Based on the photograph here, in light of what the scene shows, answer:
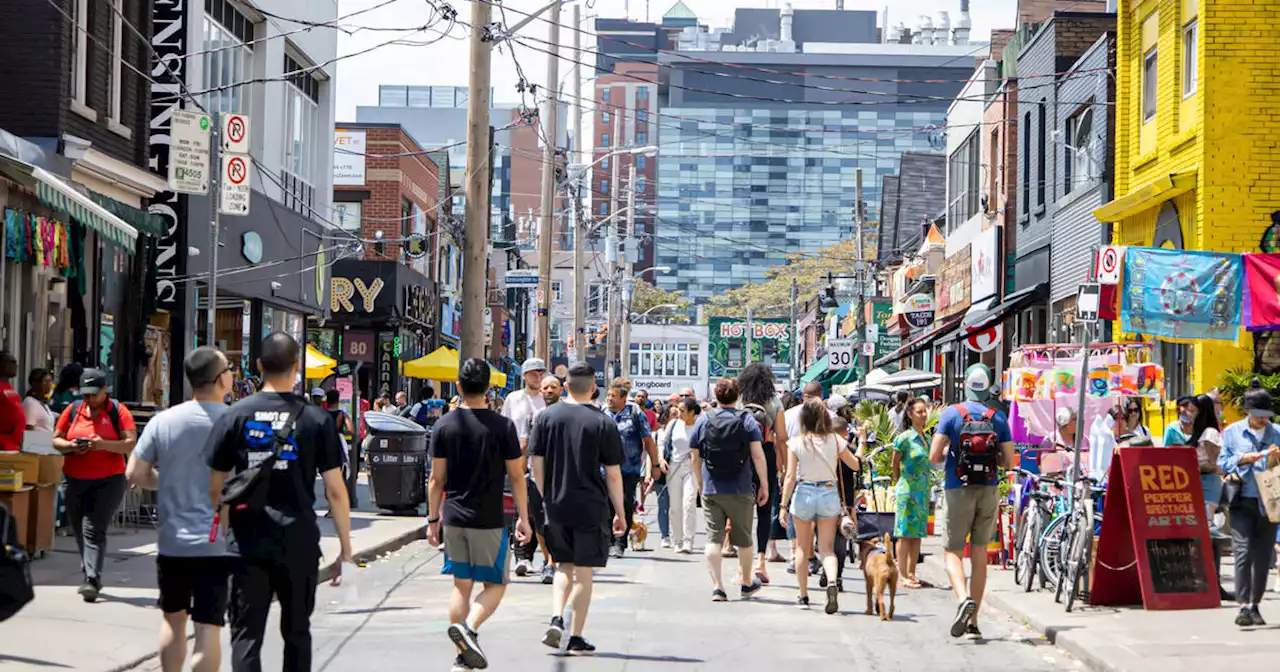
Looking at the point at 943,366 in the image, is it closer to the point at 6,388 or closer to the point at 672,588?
the point at 672,588

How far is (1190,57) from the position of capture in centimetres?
2186

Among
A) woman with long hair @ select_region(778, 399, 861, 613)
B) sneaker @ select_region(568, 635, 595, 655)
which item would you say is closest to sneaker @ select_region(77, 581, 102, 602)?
sneaker @ select_region(568, 635, 595, 655)

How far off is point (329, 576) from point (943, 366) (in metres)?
30.9

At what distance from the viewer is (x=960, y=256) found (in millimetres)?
39375

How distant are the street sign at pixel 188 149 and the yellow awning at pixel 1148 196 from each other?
41.6ft

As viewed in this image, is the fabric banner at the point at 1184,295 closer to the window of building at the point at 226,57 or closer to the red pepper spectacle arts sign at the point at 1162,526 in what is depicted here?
the red pepper spectacle arts sign at the point at 1162,526

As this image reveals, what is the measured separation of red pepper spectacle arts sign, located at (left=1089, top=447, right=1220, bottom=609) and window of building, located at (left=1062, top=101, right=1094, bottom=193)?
14.8 metres

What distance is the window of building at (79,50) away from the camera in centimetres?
2038

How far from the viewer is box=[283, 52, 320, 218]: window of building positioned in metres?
33.1

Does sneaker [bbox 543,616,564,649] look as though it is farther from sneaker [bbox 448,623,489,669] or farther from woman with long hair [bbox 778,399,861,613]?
woman with long hair [bbox 778,399,861,613]

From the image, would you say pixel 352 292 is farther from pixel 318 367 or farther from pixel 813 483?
pixel 813 483

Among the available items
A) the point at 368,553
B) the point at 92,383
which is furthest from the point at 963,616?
the point at 368,553

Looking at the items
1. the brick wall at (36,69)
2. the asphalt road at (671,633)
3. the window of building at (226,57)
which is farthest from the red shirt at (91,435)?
the window of building at (226,57)

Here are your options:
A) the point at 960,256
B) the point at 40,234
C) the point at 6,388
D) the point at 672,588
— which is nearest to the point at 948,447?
the point at 672,588
